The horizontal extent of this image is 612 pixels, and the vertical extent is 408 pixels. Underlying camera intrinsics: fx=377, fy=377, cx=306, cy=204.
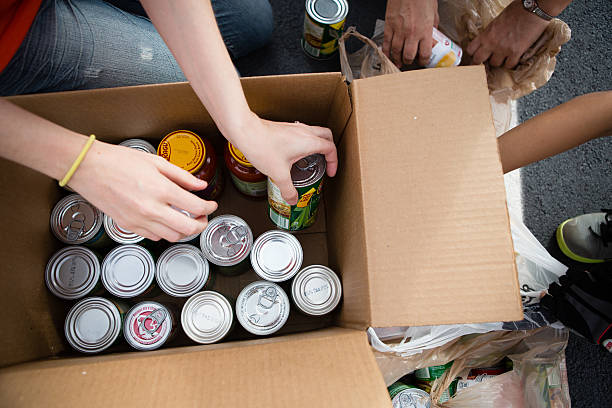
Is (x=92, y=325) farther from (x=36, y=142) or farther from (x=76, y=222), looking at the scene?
(x=36, y=142)

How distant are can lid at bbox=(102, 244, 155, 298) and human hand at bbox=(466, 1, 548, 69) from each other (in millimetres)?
990

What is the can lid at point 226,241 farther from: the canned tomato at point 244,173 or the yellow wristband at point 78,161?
the yellow wristband at point 78,161

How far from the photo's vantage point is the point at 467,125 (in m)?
0.64

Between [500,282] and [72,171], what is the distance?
0.68 meters

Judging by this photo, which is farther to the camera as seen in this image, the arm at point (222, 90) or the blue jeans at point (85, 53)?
the blue jeans at point (85, 53)

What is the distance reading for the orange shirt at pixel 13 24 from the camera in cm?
64

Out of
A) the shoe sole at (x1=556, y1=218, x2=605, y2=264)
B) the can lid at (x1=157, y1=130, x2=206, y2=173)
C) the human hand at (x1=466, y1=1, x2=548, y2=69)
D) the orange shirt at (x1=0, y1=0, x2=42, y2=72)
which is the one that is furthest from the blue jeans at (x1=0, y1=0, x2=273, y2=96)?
the shoe sole at (x1=556, y1=218, x2=605, y2=264)

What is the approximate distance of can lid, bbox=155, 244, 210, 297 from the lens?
784 millimetres

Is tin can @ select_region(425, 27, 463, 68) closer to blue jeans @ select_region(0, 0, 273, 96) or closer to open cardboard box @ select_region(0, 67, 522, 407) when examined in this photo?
open cardboard box @ select_region(0, 67, 522, 407)

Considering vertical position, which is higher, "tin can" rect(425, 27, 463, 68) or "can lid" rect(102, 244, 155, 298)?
"tin can" rect(425, 27, 463, 68)

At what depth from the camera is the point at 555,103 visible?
4.57 ft

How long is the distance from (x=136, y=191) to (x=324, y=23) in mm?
829

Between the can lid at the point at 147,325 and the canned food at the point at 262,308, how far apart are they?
0.15 meters

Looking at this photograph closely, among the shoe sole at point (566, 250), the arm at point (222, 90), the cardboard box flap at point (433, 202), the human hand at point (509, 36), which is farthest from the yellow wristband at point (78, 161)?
the shoe sole at point (566, 250)
